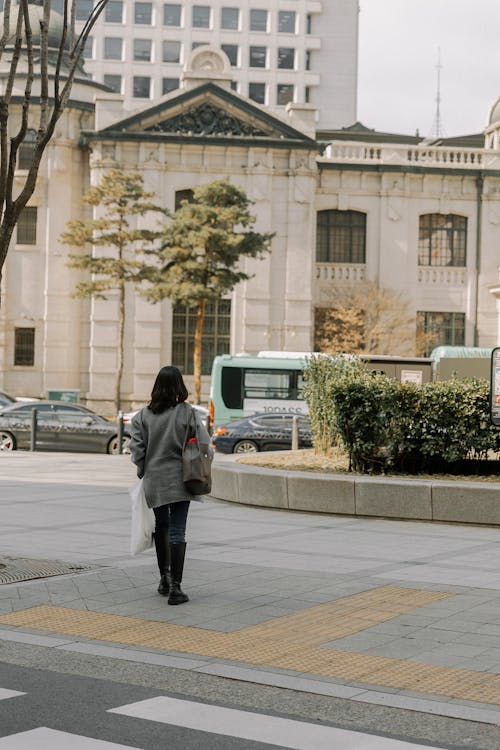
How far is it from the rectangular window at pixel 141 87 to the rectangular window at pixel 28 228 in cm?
2907

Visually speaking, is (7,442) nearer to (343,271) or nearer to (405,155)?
(343,271)

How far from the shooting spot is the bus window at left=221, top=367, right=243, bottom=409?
37.8 meters

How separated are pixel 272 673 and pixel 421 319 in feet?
164

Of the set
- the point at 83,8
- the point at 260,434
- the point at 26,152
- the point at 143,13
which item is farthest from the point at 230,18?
the point at 260,434

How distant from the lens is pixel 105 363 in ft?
169

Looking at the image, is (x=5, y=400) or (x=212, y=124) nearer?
(x=5, y=400)

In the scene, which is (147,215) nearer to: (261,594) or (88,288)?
(88,288)

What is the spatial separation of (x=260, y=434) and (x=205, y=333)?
2277cm

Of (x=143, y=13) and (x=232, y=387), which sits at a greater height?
(x=143, y=13)

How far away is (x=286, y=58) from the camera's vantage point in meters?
80.6

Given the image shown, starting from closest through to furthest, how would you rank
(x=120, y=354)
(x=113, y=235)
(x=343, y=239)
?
(x=113, y=235), (x=120, y=354), (x=343, y=239)

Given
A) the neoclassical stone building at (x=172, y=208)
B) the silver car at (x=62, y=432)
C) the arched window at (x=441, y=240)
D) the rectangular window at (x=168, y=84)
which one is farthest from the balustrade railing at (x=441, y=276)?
the rectangular window at (x=168, y=84)

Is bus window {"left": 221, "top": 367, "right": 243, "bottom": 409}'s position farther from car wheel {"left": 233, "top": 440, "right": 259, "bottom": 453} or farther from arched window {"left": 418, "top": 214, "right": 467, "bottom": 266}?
arched window {"left": 418, "top": 214, "right": 467, "bottom": 266}

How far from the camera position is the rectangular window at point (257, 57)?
262 feet
